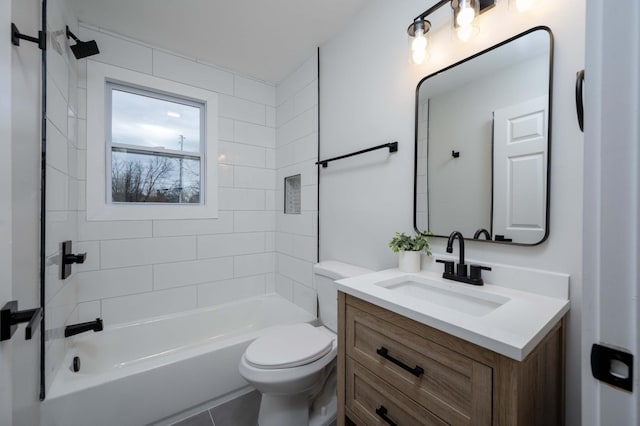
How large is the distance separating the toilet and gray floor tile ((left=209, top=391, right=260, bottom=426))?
0.16 m

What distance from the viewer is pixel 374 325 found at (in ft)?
3.22

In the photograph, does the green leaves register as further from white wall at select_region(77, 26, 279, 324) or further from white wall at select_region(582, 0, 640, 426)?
→ white wall at select_region(77, 26, 279, 324)

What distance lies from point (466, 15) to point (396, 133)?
58 centimetres

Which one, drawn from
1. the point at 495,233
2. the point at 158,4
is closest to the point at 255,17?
the point at 158,4

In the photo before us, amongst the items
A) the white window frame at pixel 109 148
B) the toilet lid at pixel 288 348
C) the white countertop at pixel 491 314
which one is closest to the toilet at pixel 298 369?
the toilet lid at pixel 288 348

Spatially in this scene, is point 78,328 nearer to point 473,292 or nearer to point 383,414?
point 383,414

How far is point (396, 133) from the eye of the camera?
4.93ft

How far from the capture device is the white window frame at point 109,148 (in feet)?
6.03

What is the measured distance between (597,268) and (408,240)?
0.93m

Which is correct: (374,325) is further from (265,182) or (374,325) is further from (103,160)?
(103,160)

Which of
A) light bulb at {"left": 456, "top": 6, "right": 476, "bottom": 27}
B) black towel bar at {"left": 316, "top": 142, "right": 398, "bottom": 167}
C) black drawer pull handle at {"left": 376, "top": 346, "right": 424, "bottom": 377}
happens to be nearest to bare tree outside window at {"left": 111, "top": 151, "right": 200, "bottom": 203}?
black towel bar at {"left": 316, "top": 142, "right": 398, "bottom": 167}

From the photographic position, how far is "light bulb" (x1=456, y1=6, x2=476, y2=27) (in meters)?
1.12

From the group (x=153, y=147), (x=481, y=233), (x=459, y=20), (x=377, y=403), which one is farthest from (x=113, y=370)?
(x=459, y=20)

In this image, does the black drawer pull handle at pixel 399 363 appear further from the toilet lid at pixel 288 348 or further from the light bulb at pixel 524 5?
the light bulb at pixel 524 5
